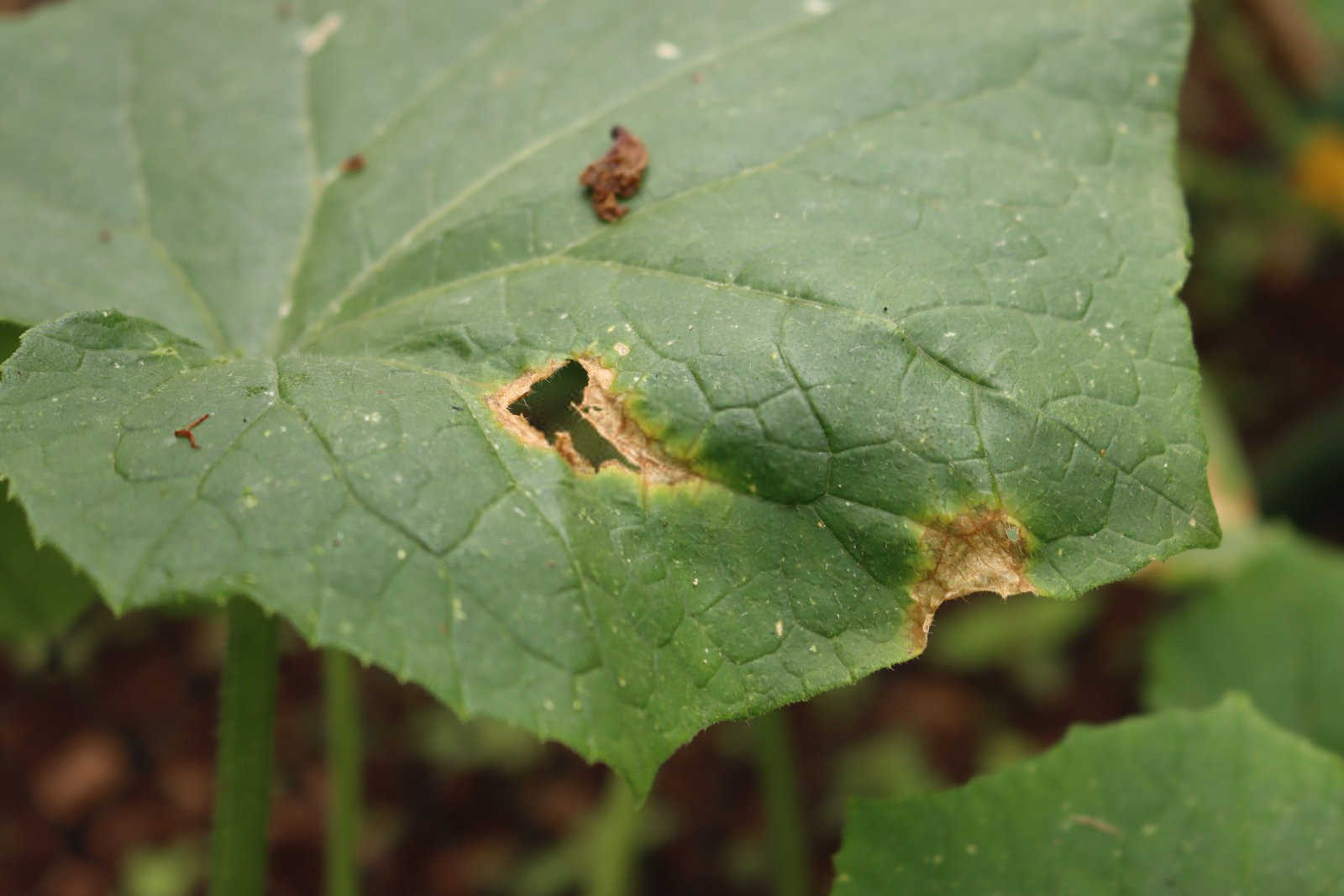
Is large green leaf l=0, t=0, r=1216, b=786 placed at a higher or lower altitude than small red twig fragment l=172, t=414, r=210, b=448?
lower

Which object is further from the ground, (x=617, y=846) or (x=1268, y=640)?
(x=617, y=846)

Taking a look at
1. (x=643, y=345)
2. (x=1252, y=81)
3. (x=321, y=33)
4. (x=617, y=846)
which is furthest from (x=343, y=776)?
(x=1252, y=81)

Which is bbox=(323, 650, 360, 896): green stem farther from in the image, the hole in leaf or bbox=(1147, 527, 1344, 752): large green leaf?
Result: bbox=(1147, 527, 1344, 752): large green leaf

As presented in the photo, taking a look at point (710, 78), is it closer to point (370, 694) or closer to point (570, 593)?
point (570, 593)

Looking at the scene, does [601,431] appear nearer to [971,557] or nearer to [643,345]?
[643,345]

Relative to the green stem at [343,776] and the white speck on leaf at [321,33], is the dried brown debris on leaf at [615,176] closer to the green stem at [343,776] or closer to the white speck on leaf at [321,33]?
the white speck on leaf at [321,33]

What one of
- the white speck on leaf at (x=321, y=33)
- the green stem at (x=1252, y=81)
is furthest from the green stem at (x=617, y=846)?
the green stem at (x=1252, y=81)

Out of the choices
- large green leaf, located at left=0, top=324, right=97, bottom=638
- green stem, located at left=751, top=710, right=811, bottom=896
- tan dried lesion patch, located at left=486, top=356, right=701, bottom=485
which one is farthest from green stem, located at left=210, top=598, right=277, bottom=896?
green stem, located at left=751, top=710, right=811, bottom=896

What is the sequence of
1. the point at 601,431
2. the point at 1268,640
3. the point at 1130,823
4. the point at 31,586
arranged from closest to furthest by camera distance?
the point at 601,431
the point at 1130,823
the point at 31,586
the point at 1268,640
